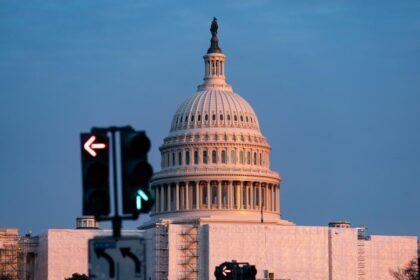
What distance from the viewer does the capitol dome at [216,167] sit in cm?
19150

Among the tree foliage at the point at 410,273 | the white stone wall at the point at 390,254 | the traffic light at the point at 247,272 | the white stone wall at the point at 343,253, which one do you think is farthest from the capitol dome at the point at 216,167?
the traffic light at the point at 247,272

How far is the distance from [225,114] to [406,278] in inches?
1297

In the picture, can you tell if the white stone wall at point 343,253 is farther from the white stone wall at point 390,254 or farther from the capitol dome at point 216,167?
the capitol dome at point 216,167

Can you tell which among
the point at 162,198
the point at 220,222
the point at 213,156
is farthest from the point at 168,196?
the point at 220,222

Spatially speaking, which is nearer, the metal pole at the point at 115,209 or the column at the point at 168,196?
the metal pole at the point at 115,209

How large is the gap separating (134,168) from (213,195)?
6523 inches

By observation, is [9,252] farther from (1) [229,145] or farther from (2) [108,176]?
(2) [108,176]

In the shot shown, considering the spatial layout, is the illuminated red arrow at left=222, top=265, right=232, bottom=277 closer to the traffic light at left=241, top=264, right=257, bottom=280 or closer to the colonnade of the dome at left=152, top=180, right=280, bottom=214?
the traffic light at left=241, top=264, right=257, bottom=280

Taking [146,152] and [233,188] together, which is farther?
[233,188]

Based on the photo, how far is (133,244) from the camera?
2797 cm

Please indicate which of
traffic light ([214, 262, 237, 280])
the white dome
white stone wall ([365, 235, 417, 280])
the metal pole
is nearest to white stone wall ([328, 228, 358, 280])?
white stone wall ([365, 235, 417, 280])

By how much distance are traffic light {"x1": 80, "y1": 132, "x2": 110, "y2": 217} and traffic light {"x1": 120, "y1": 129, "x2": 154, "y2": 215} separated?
0.32 metres

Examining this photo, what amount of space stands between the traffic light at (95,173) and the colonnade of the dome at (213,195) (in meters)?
163

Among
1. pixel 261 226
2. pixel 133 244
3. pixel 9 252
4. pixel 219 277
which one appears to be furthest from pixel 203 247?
pixel 133 244
